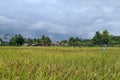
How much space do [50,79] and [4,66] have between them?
37.6 inches

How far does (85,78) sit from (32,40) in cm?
11189

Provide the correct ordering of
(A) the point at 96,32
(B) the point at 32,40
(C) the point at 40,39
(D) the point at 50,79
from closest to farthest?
(D) the point at 50,79 < (A) the point at 96,32 < (C) the point at 40,39 < (B) the point at 32,40

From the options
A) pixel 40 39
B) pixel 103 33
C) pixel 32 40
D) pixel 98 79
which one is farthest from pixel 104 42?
pixel 98 79

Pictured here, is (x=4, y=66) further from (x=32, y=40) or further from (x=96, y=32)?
(x=32, y=40)

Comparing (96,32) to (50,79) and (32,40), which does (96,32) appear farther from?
(50,79)

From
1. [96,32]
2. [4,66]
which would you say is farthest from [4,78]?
[96,32]

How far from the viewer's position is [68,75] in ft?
12.1

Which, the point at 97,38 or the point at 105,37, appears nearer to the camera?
the point at 97,38

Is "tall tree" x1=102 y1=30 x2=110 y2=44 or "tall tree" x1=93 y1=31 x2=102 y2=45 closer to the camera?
"tall tree" x1=93 y1=31 x2=102 y2=45

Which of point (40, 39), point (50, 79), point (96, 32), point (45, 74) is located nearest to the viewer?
point (50, 79)

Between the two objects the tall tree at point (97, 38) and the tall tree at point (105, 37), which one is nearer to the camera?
the tall tree at point (97, 38)

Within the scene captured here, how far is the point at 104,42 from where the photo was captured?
91625mm

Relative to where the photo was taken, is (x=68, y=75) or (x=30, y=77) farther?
(x=68, y=75)

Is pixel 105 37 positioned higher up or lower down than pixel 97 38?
higher up
